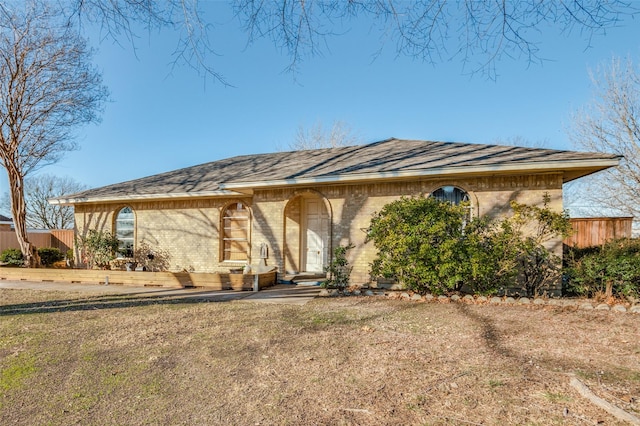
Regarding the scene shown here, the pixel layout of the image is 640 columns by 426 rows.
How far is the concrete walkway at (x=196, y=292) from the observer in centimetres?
859

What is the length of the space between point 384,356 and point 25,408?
11.7ft

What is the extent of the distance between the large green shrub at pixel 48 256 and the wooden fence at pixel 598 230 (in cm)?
1948

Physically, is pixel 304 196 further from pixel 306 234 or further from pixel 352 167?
pixel 352 167

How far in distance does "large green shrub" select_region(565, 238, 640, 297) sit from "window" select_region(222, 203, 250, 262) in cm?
941

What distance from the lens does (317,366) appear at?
4.08 m

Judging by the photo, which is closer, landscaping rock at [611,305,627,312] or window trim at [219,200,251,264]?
landscaping rock at [611,305,627,312]

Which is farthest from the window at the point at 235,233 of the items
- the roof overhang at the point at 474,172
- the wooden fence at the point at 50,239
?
the wooden fence at the point at 50,239

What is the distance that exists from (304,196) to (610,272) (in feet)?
26.4

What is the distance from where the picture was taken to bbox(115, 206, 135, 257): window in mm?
14164

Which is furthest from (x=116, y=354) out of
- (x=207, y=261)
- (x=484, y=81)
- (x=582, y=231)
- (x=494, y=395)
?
(x=582, y=231)

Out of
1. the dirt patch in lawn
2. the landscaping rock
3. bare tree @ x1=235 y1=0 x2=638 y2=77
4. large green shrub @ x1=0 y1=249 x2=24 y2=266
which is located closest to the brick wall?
the landscaping rock

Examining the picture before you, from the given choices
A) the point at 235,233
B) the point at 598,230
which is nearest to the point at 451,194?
the point at 598,230

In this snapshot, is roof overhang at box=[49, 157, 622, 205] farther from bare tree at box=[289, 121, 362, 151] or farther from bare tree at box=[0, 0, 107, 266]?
bare tree at box=[289, 121, 362, 151]

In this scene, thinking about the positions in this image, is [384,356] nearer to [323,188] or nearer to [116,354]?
[116,354]
